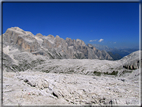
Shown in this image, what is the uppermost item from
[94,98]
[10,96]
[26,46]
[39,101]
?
[26,46]

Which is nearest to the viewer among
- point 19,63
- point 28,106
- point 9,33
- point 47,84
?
point 28,106

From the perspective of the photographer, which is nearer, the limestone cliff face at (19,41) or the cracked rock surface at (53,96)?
the cracked rock surface at (53,96)

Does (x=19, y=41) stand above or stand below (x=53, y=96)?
above

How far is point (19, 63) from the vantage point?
68688 mm

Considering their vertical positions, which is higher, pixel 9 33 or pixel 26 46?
pixel 9 33

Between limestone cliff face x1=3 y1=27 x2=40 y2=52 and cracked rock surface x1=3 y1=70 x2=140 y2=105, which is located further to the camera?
limestone cliff face x1=3 y1=27 x2=40 y2=52

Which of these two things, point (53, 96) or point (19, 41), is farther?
point (19, 41)

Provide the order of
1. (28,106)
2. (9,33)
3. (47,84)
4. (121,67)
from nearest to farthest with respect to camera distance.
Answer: (28,106), (47,84), (121,67), (9,33)

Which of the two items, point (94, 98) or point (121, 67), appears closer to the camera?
point (94, 98)

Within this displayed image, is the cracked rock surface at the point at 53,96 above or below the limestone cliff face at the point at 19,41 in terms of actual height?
below

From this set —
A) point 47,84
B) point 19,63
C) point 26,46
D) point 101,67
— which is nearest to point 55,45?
point 26,46

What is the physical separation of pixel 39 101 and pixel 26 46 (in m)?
94.2

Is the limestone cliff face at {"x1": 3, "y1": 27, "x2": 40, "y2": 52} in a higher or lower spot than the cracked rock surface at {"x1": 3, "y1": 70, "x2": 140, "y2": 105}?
higher

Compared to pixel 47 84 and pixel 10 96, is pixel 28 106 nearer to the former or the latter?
pixel 10 96
